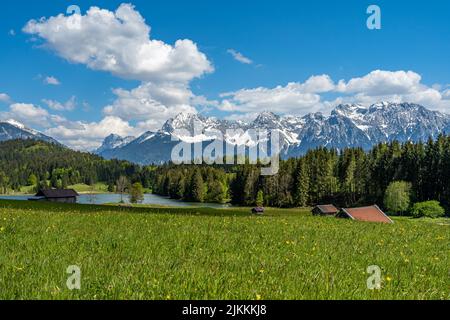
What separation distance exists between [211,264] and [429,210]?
4569 inches

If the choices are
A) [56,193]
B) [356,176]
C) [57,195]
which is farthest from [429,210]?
[56,193]

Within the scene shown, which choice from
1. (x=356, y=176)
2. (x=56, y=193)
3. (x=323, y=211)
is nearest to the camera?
(x=323, y=211)

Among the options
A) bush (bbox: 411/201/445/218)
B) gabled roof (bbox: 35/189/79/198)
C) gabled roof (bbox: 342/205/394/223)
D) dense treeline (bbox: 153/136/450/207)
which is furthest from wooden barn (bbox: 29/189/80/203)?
bush (bbox: 411/201/445/218)

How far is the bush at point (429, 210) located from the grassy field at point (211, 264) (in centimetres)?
10581

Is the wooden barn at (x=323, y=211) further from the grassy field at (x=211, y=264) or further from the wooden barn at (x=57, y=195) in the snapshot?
the wooden barn at (x=57, y=195)

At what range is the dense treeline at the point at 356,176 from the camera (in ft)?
410

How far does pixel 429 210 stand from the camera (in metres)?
110

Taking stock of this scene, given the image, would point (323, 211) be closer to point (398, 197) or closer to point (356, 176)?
point (398, 197)

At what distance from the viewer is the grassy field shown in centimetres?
657

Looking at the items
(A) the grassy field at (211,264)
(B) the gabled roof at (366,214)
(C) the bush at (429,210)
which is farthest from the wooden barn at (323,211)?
(A) the grassy field at (211,264)

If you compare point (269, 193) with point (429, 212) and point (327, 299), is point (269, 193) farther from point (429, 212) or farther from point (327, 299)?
point (327, 299)

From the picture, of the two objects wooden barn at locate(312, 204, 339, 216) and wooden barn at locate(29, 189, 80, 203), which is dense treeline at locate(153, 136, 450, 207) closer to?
wooden barn at locate(312, 204, 339, 216)
